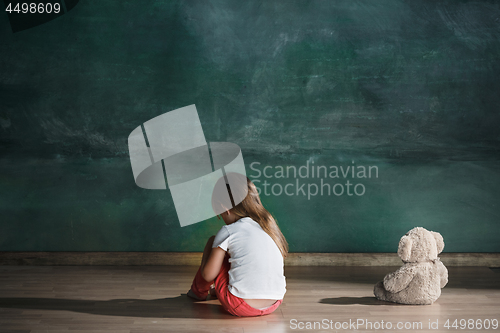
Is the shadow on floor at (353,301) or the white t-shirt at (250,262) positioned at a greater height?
the white t-shirt at (250,262)

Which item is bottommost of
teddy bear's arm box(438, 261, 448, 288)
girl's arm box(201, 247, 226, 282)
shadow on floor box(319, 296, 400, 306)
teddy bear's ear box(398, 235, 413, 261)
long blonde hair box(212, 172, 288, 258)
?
shadow on floor box(319, 296, 400, 306)

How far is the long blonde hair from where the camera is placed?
236 cm

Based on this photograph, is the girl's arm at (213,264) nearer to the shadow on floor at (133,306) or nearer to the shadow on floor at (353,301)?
the shadow on floor at (133,306)

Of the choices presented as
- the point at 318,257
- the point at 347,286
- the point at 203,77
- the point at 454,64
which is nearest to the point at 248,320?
the point at 347,286

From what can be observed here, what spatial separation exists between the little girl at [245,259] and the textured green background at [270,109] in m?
1.25

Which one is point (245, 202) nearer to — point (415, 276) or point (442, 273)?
point (415, 276)

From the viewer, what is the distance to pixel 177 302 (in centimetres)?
263

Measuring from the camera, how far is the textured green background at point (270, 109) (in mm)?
3559

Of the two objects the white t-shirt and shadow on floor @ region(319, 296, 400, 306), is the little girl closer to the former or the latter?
the white t-shirt

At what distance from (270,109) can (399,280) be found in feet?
5.31

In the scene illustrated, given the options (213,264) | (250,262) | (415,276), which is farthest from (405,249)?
(213,264)

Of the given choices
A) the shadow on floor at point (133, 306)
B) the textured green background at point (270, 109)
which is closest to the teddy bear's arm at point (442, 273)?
the textured green background at point (270, 109)

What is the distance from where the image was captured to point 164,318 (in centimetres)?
236

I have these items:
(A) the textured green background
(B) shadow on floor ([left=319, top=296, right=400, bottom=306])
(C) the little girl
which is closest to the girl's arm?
(C) the little girl
